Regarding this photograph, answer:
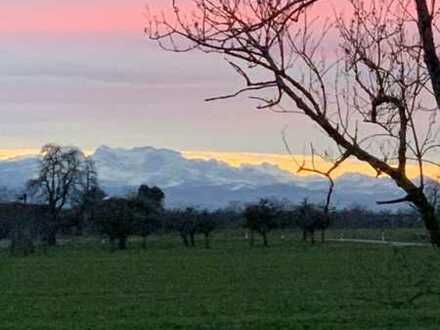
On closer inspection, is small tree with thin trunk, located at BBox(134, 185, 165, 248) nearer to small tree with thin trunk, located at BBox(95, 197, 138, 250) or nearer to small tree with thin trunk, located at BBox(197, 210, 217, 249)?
small tree with thin trunk, located at BBox(95, 197, 138, 250)

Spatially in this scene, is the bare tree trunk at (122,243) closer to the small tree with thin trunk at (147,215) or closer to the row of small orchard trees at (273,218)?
the small tree with thin trunk at (147,215)

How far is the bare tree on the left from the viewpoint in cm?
12519

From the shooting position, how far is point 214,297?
109 ft

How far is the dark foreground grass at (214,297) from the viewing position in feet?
77.3

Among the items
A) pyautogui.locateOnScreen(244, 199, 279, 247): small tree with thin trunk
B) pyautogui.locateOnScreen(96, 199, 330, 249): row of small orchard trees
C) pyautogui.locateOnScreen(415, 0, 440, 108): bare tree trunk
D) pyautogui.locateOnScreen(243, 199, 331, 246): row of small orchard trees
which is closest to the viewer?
pyautogui.locateOnScreen(415, 0, 440, 108): bare tree trunk

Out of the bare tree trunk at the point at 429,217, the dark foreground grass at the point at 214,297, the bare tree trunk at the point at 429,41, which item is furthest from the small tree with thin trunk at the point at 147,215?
the bare tree trunk at the point at 429,41

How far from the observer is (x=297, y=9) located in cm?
514

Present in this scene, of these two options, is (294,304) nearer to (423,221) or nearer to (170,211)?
(423,221)

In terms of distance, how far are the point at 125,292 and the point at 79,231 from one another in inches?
3539

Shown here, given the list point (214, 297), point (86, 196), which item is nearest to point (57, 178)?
point (86, 196)

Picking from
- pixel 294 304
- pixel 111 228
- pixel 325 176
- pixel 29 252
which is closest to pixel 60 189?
pixel 111 228

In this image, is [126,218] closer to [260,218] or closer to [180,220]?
[180,220]

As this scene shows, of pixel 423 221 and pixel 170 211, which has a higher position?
pixel 170 211

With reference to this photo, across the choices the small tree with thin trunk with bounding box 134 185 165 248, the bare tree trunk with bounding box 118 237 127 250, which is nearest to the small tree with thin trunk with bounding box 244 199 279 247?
the small tree with thin trunk with bounding box 134 185 165 248
